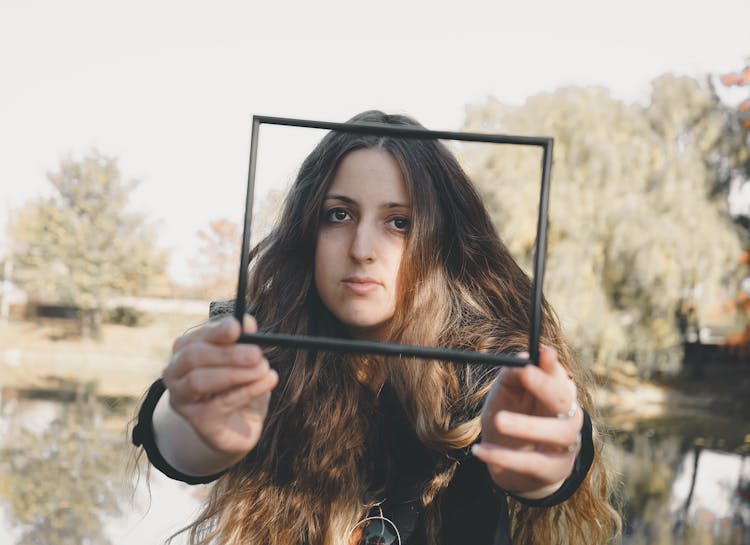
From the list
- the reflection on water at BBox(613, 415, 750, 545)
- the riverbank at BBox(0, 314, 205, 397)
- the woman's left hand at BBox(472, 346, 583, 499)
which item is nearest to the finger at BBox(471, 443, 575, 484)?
the woman's left hand at BBox(472, 346, 583, 499)

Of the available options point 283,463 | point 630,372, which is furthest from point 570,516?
point 630,372

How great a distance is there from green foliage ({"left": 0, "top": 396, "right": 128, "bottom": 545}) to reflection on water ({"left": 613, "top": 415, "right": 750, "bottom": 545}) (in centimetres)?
373

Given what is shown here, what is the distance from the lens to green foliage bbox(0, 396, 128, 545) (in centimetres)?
533

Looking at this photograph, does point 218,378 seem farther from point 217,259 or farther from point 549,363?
point 217,259

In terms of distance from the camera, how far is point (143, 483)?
5.96 meters

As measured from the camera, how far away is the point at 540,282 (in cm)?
109

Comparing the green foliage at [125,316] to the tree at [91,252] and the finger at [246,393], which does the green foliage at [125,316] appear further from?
the finger at [246,393]

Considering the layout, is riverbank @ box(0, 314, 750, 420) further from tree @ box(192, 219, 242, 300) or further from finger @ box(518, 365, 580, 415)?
finger @ box(518, 365, 580, 415)

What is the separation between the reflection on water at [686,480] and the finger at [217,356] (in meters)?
4.94

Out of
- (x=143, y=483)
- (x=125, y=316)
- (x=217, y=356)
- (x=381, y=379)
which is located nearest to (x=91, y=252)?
(x=125, y=316)

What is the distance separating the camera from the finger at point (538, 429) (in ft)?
3.51

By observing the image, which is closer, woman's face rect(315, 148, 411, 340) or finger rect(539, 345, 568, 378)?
finger rect(539, 345, 568, 378)

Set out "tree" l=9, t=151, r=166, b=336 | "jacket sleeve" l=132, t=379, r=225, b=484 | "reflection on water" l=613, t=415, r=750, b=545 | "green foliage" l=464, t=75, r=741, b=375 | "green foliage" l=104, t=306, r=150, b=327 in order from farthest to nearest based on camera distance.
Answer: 1. "tree" l=9, t=151, r=166, b=336
2. "green foliage" l=104, t=306, r=150, b=327
3. "green foliage" l=464, t=75, r=741, b=375
4. "reflection on water" l=613, t=415, r=750, b=545
5. "jacket sleeve" l=132, t=379, r=225, b=484

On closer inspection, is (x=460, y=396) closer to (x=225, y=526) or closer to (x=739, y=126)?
Answer: (x=225, y=526)
